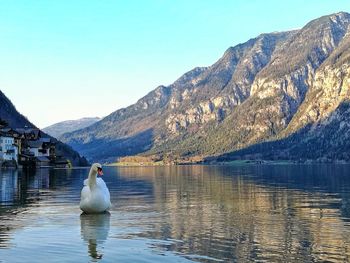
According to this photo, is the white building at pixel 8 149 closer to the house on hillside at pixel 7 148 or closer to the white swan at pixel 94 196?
the house on hillside at pixel 7 148

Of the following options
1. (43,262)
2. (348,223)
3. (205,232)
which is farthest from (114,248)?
(348,223)

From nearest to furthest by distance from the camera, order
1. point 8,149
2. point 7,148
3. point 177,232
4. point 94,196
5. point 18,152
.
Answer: point 177,232, point 94,196, point 7,148, point 8,149, point 18,152

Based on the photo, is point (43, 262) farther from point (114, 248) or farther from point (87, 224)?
point (87, 224)

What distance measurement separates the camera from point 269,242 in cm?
2473

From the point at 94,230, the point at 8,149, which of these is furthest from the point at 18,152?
the point at 94,230

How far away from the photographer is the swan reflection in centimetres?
2298

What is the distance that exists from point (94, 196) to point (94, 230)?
696 cm

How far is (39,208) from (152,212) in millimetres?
8997

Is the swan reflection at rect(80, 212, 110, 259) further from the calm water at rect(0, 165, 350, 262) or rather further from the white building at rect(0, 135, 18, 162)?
the white building at rect(0, 135, 18, 162)

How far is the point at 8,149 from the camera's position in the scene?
6432 inches

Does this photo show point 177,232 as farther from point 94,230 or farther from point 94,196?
point 94,196

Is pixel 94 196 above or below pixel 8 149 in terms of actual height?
below

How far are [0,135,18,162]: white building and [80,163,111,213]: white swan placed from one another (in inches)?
5172

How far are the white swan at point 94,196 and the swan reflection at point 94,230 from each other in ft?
1.56
